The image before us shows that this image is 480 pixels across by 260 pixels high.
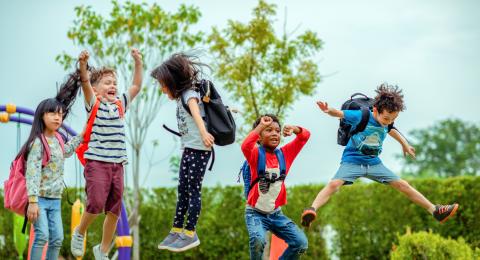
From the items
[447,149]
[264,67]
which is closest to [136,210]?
[264,67]

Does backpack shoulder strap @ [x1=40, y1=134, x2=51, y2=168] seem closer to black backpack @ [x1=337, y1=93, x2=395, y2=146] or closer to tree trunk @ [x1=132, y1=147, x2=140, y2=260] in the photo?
black backpack @ [x1=337, y1=93, x2=395, y2=146]

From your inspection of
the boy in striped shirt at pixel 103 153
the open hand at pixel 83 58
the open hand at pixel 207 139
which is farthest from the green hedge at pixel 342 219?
the open hand at pixel 83 58

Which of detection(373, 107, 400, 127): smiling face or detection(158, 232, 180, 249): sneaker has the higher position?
detection(373, 107, 400, 127): smiling face

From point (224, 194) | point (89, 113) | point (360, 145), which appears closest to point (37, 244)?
point (89, 113)

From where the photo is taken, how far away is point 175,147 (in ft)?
49.0

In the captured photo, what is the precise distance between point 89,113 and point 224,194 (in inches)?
323

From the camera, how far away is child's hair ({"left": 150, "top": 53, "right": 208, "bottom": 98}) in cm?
678

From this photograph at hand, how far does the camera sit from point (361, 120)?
273 inches

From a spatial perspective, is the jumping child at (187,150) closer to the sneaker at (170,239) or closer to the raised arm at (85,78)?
the sneaker at (170,239)

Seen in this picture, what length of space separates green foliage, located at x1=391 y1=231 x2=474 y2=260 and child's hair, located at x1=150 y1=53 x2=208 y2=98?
4404mm

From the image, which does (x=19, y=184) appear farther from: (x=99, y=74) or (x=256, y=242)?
(x=256, y=242)

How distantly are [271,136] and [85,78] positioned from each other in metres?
1.86

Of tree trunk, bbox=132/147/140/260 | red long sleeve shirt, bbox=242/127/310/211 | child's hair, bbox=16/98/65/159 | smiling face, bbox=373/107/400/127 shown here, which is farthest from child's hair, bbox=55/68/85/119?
tree trunk, bbox=132/147/140/260

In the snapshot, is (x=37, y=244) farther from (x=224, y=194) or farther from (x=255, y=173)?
(x=224, y=194)
